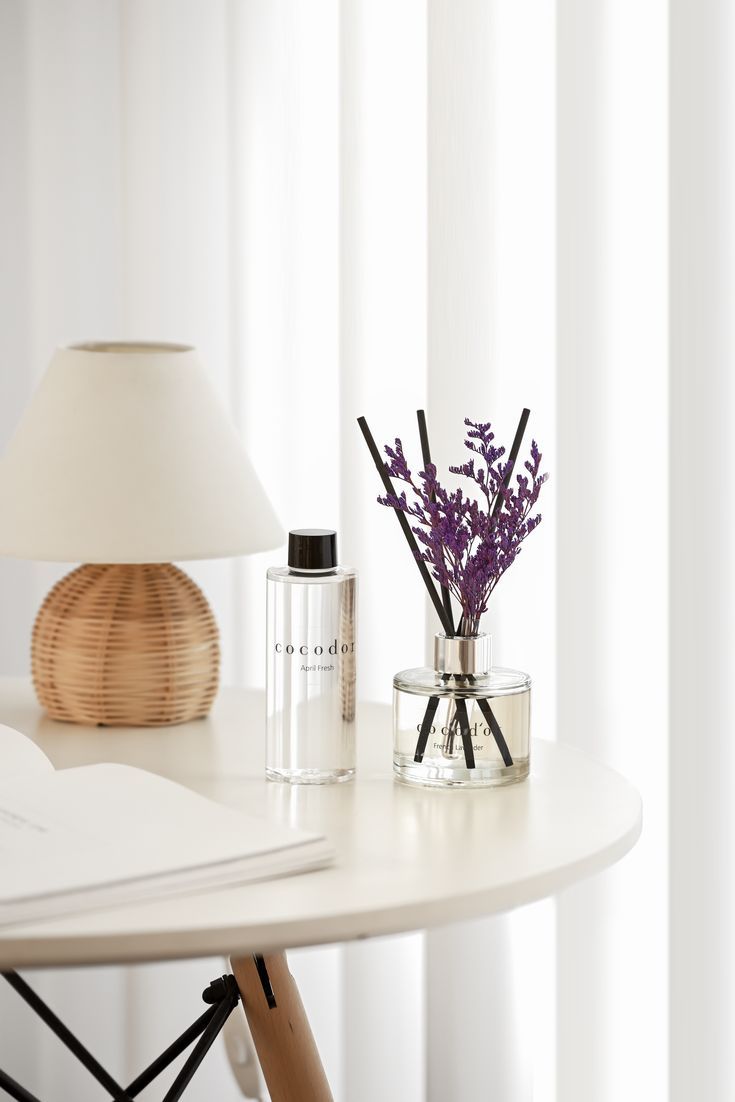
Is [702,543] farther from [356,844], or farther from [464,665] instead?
[356,844]

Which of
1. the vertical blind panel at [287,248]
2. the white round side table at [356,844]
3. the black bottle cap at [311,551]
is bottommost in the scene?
the white round side table at [356,844]

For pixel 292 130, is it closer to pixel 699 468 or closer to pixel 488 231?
pixel 488 231

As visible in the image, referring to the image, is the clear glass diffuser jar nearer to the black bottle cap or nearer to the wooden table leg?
the black bottle cap

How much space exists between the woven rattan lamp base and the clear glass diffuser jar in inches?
9.3

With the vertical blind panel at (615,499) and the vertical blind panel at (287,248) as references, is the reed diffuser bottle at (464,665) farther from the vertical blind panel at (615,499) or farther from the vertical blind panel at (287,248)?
the vertical blind panel at (287,248)

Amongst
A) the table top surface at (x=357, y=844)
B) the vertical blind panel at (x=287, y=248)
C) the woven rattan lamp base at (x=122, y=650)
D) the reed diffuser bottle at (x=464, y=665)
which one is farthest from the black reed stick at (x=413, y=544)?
the vertical blind panel at (x=287, y=248)

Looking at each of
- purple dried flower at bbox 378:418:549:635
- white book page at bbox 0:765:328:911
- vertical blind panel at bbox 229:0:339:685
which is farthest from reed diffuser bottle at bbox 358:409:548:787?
vertical blind panel at bbox 229:0:339:685

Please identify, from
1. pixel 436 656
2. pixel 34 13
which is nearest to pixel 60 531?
pixel 436 656

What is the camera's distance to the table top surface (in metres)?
0.63

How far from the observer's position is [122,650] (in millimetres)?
1055

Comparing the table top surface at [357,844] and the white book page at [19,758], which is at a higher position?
the white book page at [19,758]

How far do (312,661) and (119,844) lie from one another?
22cm

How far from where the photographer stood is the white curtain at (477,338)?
1085 mm

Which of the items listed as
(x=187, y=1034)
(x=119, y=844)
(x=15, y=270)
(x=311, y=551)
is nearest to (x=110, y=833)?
(x=119, y=844)
